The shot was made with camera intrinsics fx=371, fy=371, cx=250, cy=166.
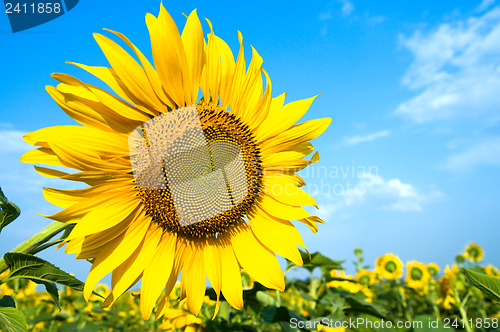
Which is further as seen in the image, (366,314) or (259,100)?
(366,314)

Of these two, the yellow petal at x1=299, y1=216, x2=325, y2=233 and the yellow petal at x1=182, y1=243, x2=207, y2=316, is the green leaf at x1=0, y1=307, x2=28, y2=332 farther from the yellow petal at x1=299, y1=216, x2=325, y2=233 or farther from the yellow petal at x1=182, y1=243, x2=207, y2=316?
the yellow petal at x1=299, y1=216, x2=325, y2=233

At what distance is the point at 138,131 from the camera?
155cm

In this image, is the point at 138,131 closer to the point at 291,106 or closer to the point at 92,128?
the point at 92,128

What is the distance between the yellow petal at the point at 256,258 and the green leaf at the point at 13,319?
0.89 m

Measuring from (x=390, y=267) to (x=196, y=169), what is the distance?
5.23 metres

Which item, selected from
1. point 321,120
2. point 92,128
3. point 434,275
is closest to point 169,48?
point 92,128


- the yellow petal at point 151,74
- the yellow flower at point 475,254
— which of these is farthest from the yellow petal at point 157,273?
the yellow flower at point 475,254

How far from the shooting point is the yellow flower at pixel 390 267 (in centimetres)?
598

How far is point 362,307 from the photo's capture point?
99.8 inches

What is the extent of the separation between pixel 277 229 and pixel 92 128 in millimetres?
956

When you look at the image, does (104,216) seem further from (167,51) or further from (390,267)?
(390,267)

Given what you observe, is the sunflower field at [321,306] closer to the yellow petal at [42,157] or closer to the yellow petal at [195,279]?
the yellow petal at [195,279]

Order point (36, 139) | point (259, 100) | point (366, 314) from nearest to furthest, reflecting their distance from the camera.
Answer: point (36, 139)
point (259, 100)
point (366, 314)

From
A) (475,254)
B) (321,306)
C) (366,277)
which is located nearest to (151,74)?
(321,306)
